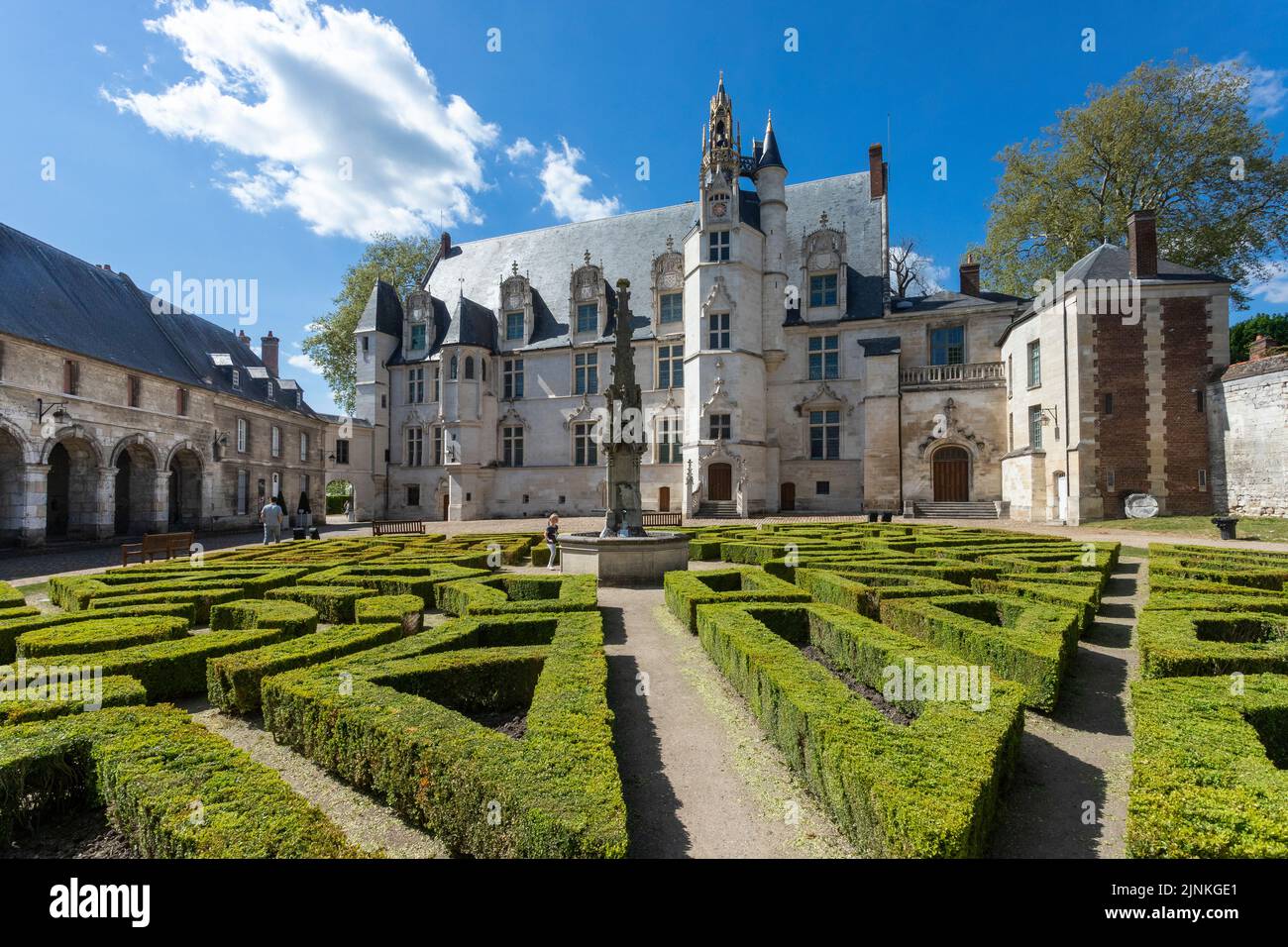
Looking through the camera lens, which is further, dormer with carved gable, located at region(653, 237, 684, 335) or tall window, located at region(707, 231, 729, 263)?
dormer with carved gable, located at region(653, 237, 684, 335)

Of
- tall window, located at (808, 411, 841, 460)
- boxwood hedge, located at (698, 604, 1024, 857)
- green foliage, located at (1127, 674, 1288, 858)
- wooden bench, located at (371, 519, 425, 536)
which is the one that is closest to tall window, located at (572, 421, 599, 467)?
wooden bench, located at (371, 519, 425, 536)

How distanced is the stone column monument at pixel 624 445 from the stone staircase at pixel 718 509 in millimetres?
17350

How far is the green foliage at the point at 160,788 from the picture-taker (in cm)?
321

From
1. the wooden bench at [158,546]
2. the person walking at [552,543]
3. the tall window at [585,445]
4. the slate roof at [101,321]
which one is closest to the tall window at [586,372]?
the tall window at [585,445]

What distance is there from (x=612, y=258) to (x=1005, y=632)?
38359mm

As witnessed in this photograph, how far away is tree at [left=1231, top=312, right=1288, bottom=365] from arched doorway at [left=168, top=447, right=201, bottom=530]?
2601 inches

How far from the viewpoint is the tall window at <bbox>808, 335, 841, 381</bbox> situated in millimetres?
34656

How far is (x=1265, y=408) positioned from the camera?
21688 millimetres

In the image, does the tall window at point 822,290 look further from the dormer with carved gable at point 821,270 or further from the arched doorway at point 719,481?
the arched doorway at point 719,481

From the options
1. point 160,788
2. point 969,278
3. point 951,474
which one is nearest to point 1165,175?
point 969,278

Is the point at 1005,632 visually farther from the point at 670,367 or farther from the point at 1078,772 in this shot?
the point at 670,367

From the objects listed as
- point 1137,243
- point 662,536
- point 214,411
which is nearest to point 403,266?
point 214,411

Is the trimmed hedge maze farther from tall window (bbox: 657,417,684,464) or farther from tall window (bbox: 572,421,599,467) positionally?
tall window (bbox: 572,421,599,467)
